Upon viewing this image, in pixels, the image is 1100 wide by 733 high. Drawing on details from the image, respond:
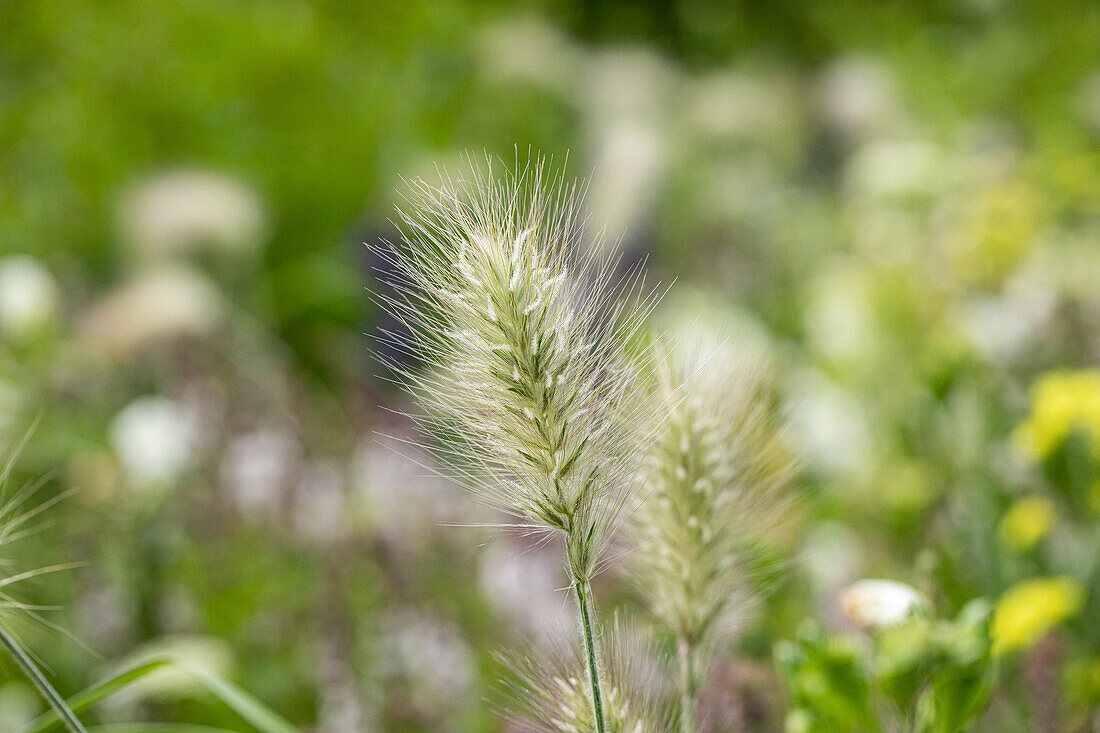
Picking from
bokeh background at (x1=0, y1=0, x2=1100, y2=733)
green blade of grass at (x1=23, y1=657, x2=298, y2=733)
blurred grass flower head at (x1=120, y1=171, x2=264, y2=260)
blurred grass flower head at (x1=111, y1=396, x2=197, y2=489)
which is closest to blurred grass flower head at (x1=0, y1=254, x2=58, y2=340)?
bokeh background at (x1=0, y1=0, x2=1100, y2=733)

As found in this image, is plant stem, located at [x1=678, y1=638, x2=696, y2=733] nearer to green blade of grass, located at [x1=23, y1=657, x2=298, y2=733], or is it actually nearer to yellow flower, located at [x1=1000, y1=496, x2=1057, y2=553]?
green blade of grass, located at [x1=23, y1=657, x2=298, y2=733]

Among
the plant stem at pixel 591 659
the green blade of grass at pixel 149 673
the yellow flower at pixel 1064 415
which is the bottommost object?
the green blade of grass at pixel 149 673

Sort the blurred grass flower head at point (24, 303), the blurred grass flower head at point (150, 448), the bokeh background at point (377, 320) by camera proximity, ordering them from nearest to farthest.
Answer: the bokeh background at point (377, 320), the blurred grass flower head at point (150, 448), the blurred grass flower head at point (24, 303)

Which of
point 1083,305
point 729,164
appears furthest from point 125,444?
point 729,164

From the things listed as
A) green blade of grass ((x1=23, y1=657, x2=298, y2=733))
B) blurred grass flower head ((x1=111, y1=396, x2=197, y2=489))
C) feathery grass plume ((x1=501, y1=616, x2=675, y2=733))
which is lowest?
blurred grass flower head ((x1=111, y1=396, x2=197, y2=489))

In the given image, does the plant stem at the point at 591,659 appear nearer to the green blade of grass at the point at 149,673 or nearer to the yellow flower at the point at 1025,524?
the green blade of grass at the point at 149,673

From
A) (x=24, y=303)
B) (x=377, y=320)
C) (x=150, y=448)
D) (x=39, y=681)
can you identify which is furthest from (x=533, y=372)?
(x=377, y=320)

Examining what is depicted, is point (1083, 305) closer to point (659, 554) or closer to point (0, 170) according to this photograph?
point (659, 554)

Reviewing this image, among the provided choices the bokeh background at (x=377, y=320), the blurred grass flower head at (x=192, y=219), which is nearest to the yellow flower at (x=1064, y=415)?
the bokeh background at (x=377, y=320)

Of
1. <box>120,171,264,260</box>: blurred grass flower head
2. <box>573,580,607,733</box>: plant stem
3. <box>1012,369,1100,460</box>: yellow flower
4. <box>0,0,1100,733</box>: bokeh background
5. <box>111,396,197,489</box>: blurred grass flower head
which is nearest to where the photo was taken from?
<box>573,580,607,733</box>: plant stem
